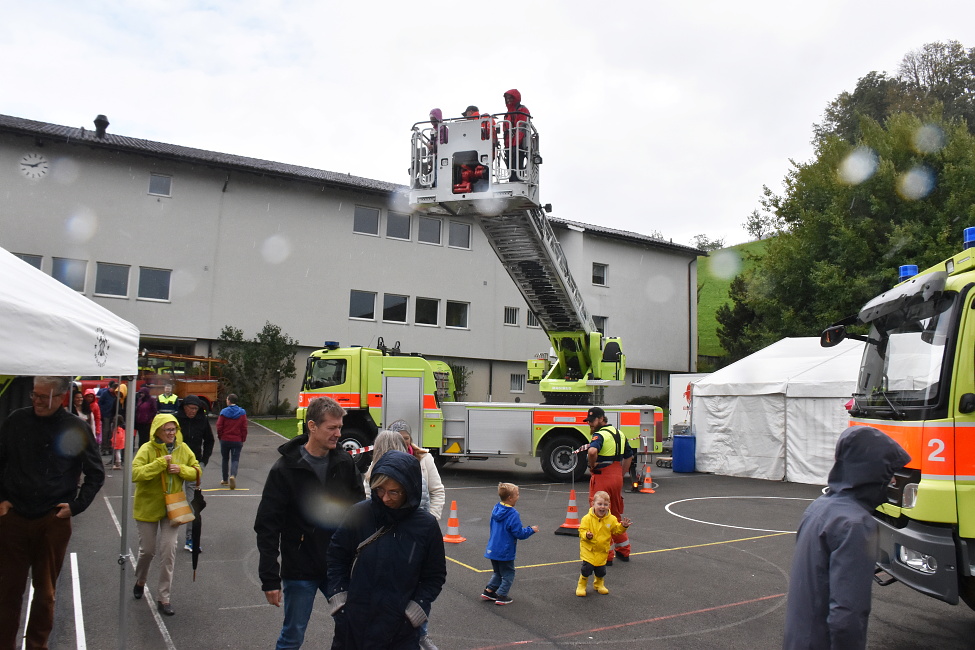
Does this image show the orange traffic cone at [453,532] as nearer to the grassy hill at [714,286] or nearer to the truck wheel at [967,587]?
the truck wheel at [967,587]

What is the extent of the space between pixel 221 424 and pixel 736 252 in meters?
72.8

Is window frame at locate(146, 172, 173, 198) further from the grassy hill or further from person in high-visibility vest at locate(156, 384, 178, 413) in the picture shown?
the grassy hill

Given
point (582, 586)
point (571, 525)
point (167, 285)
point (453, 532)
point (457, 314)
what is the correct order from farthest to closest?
point (457, 314) < point (167, 285) < point (571, 525) < point (453, 532) < point (582, 586)

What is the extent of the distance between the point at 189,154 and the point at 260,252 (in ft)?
15.2

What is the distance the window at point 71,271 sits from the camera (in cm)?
2598

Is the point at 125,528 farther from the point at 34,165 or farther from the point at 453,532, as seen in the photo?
the point at 34,165

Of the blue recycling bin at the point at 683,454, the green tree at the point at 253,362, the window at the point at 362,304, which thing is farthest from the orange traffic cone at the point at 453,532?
the window at the point at 362,304

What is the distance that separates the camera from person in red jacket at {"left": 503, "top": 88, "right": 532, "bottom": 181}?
13156mm

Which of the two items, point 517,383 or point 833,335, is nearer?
point 833,335

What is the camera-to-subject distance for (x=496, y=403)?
15945 mm

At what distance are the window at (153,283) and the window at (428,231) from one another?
10.8 metres

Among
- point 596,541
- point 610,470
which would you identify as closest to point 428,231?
point 610,470

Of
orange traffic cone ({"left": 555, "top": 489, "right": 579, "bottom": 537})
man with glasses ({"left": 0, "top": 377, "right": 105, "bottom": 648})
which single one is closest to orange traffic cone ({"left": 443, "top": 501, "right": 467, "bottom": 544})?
orange traffic cone ({"left": 555, "top": 489, "right": 579, "bottom": 537})

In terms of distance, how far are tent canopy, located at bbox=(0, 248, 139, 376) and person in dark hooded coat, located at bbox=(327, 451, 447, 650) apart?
199 centimetres
